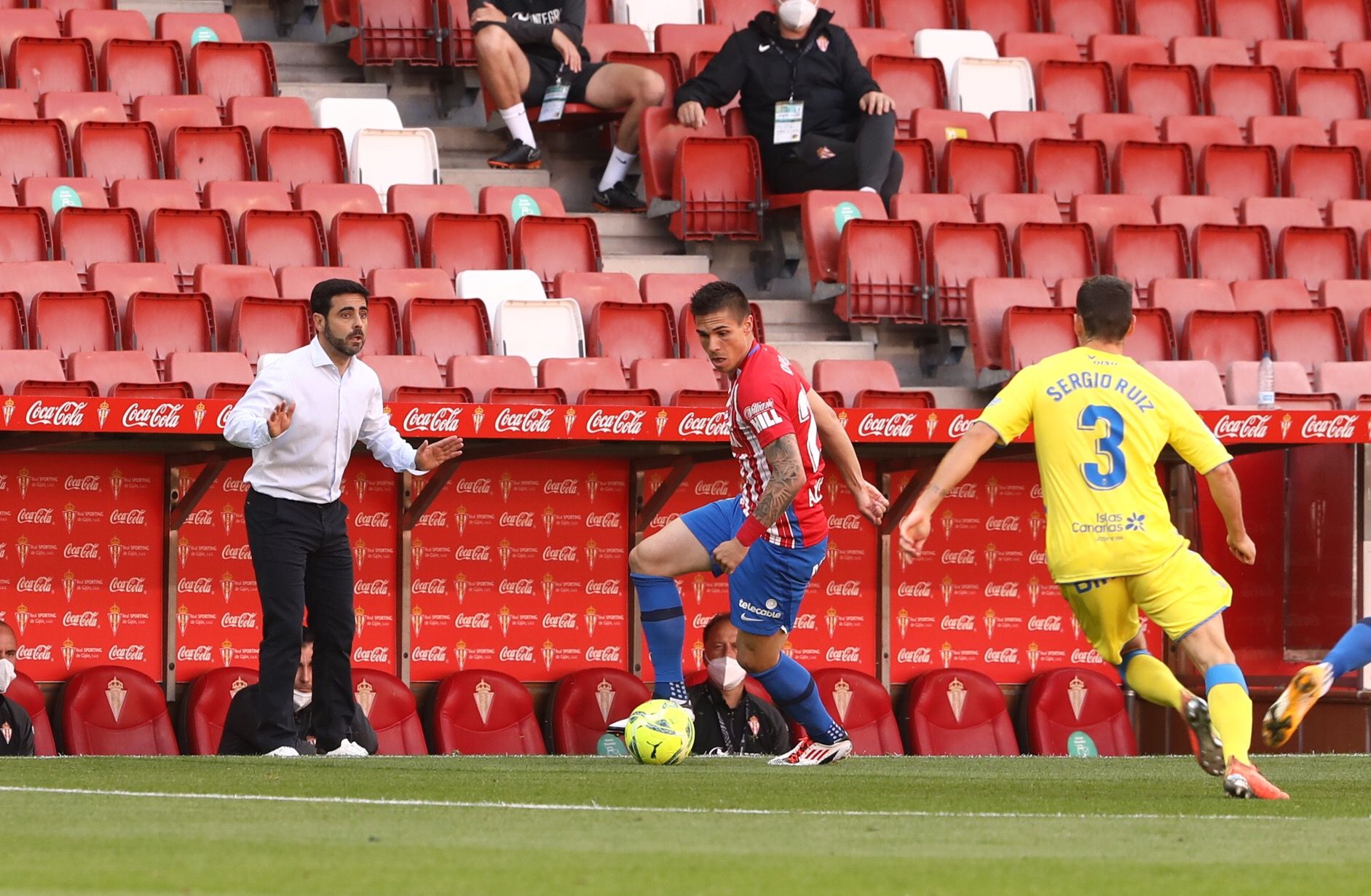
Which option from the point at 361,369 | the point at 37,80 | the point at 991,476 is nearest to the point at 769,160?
the point at 991,476

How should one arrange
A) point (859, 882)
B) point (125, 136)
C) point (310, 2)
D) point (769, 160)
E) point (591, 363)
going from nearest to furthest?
1. point (859, 882)
2. point (591, 363)
3. point (125, 136)
4. point (769, 160)
5. point (310, 2)

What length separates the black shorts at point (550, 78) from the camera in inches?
592

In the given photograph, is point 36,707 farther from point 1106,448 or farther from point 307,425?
point 1106,448

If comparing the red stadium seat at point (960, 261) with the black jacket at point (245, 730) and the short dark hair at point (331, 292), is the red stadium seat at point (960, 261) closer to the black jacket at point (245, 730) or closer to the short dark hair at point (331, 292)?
the black jacket at point (245, 730)

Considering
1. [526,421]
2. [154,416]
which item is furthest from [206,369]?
[526,421]

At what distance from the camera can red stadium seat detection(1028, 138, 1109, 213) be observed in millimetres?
16109

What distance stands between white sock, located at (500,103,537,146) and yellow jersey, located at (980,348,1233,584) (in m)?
8.41

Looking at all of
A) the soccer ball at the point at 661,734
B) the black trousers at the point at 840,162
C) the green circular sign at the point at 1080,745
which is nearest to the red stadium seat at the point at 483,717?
the green circular sign at the point at 1080,745

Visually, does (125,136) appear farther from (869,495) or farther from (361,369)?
(869,495)

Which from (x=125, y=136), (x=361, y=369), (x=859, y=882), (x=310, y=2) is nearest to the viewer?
(x=859, y=882)

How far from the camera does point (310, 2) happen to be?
16391 mm

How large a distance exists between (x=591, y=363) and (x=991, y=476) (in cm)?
301

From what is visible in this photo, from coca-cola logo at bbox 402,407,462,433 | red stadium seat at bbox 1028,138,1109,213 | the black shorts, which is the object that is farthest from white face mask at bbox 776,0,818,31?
coca-cola logo at bbox 402,407,462,433

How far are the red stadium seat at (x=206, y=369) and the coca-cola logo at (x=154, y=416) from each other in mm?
1082
